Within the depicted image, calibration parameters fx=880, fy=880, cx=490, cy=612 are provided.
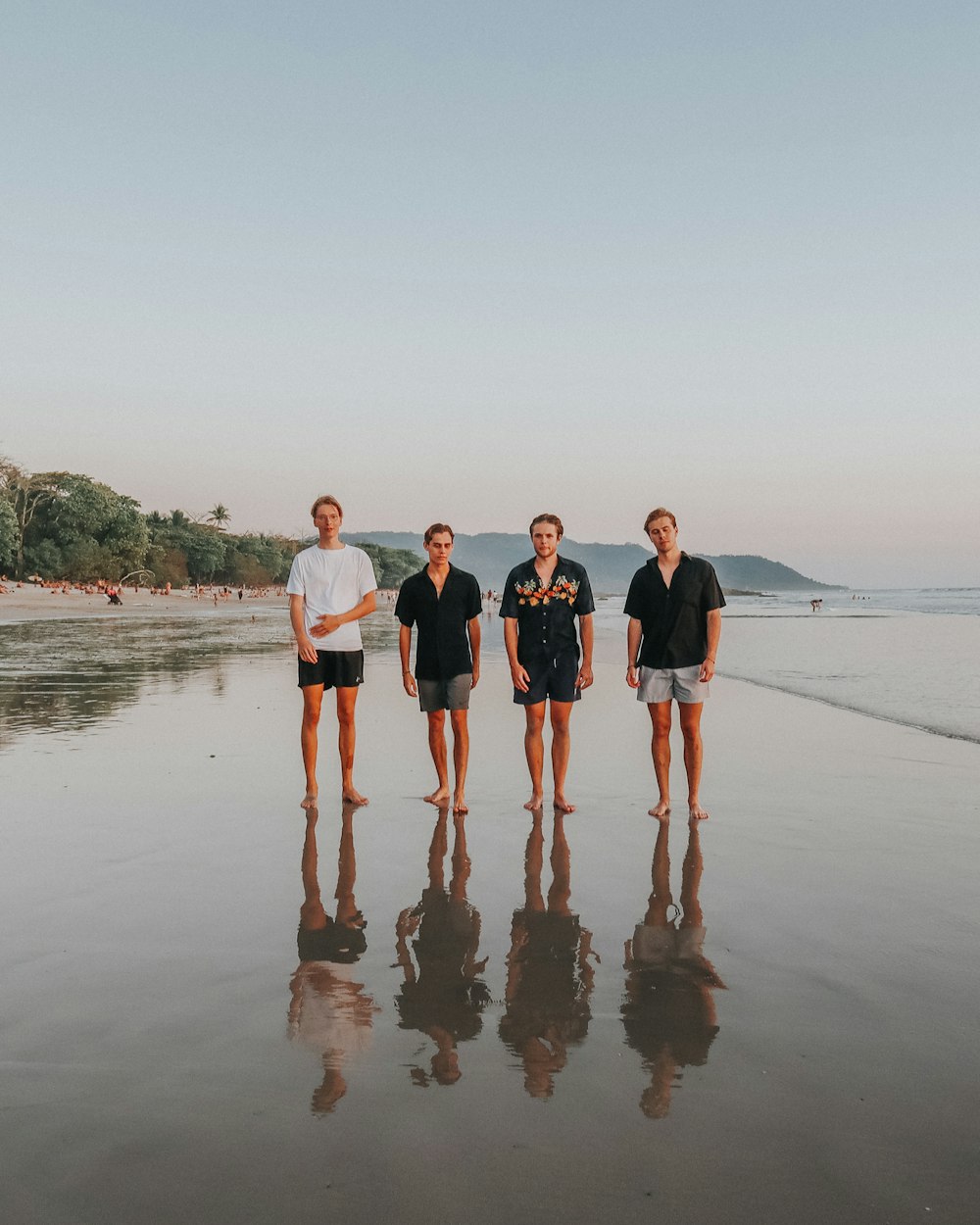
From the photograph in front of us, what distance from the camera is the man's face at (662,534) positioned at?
20.0 ft

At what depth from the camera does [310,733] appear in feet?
20.4

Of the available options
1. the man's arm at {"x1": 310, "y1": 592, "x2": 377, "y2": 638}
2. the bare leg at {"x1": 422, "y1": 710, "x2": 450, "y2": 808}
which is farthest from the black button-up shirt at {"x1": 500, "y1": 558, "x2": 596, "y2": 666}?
the man's arm at {"x1": 310, "y1": 592, "x2": 377, "y2": 638}

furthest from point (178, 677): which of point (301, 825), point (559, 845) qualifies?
point (559, 845)

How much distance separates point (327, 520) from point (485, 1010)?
4208 millimetres

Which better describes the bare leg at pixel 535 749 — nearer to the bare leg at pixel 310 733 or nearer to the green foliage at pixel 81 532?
the bare leg at pixel 310 733

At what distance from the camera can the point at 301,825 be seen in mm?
5359

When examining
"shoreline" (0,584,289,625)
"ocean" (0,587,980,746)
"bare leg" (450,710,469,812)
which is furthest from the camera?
"shoreline" (0,584,289,625)

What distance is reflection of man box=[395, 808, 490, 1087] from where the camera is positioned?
2.68 meters

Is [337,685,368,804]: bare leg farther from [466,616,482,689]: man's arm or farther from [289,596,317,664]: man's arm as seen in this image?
[466,616,482,689]: man's arm

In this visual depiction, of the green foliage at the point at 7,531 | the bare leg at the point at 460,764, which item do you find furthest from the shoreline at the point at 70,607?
the bare leg at the point at 460,764

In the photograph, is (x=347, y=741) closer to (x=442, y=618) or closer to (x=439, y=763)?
(x=439, y=763)

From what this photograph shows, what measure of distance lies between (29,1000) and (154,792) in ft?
10.8

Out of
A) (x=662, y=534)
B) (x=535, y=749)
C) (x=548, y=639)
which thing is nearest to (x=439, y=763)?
(x=535, y=749)

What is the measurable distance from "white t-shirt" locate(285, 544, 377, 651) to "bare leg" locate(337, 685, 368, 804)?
0.35 meters
